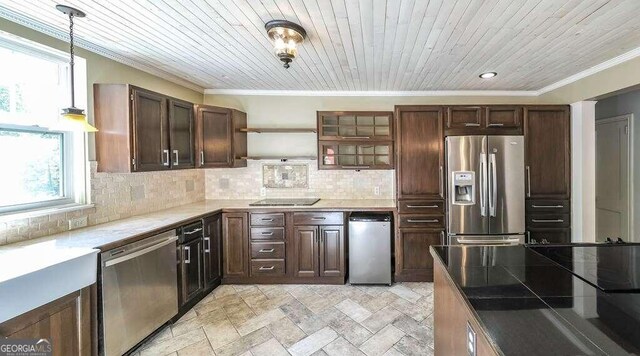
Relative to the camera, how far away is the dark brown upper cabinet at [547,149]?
3383mm

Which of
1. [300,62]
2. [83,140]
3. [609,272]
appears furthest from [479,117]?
[83,140]

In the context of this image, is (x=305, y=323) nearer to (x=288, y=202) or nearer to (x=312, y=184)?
(x=288, y=202)

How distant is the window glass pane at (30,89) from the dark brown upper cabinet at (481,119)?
3848 millimetres

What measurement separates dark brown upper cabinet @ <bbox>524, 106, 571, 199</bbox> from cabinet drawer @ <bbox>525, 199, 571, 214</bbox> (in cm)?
6

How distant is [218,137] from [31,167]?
1.73 metres

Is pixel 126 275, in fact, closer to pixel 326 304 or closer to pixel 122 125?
pixel 122 125

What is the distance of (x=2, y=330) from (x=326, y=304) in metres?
2.30

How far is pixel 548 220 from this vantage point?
3.38 metres

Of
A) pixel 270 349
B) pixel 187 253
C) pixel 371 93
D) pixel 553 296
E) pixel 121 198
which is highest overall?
pixel 371 93

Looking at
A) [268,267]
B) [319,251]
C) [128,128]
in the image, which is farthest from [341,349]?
[128,128]

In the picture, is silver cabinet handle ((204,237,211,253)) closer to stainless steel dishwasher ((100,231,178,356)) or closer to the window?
stainless steel dishwasher ((100,231,178,356))

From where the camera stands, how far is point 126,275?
209 cm

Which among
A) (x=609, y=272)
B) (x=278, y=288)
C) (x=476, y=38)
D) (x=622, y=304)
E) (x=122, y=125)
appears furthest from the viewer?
(x=278, y=288)

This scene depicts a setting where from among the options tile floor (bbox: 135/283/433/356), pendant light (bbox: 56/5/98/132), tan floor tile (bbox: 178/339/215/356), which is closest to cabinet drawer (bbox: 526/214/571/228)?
tile floor (bbox: 135/283/433/356)
